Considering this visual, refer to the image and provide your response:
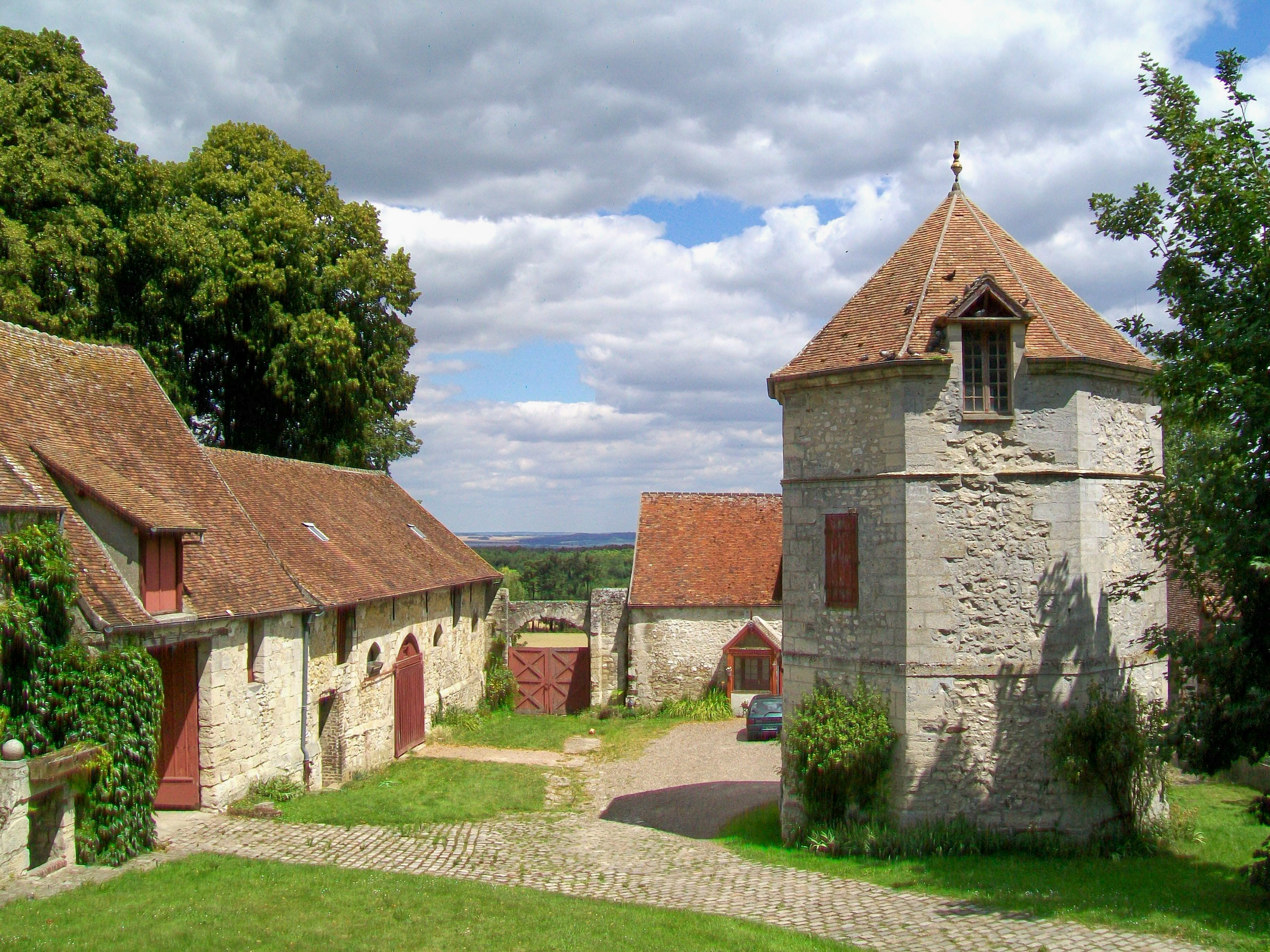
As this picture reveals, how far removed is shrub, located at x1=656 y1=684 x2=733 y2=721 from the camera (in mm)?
27000

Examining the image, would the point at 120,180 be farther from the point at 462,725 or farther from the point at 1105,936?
the point at 1105,936

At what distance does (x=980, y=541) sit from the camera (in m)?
13.4

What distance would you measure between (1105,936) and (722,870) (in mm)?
4844

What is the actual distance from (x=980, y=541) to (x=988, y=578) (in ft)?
1.66

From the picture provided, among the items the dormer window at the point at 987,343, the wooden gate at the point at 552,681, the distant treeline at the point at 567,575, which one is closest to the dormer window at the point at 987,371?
the dormer window at the point at 987,343

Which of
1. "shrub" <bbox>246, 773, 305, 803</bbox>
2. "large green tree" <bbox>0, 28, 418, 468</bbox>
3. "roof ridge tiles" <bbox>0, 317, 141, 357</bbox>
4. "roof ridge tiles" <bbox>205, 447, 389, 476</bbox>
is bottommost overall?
"shrub" <bbox>246, 773, 305, 803</bbox>

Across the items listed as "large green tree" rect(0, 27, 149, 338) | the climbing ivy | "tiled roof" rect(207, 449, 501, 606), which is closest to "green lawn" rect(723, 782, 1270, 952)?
the climbing ivy

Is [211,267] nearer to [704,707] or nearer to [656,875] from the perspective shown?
[704,707]

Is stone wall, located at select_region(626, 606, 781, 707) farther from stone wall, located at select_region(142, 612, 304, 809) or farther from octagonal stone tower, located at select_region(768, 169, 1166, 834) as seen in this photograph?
octagonal stone tower, located at select_region(768, 169, 1166, 834)

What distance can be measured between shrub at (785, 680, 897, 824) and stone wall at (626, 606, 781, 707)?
1369cm

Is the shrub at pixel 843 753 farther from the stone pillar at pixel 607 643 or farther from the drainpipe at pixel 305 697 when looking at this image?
the stone pillar at pixel 607 643

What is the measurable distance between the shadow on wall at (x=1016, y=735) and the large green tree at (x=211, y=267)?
1822 cm

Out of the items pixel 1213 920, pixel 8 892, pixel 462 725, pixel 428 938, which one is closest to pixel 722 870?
pixel 428 938

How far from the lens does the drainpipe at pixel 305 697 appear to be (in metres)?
16.5
